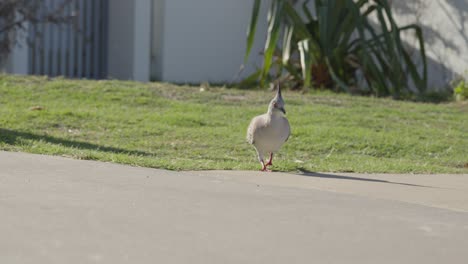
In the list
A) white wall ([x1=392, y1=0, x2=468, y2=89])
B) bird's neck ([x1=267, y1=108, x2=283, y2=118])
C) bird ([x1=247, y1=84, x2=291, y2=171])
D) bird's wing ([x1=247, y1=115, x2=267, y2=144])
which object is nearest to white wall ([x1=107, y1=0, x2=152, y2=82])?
white wall ([x1=392, y1=0, x2=468, y2=89])

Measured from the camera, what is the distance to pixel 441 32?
15.9 m

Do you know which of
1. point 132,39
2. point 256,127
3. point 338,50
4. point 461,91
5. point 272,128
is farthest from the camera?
point 132,39

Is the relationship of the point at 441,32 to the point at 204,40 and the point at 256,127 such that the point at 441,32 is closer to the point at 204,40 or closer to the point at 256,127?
the point at 204,40

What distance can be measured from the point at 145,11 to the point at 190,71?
1487 millimetres

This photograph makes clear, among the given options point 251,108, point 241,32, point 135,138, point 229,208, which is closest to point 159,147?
point 135,138

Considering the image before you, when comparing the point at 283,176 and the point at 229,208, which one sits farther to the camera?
the point at 283,176

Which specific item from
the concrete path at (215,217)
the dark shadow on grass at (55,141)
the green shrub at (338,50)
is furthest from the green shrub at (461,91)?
the concrete path at (215,217)

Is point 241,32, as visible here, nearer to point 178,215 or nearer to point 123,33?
point 123,33

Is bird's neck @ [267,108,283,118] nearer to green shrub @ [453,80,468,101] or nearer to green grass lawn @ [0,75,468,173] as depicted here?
green grass lawn @ [0,75,468,173]

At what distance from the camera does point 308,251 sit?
14.8 ft

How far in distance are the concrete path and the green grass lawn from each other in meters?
1.07

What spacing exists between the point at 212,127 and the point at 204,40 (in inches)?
294

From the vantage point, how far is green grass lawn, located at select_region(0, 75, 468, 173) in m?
8.57

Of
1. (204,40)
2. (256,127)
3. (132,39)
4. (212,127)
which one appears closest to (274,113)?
(256,127)
